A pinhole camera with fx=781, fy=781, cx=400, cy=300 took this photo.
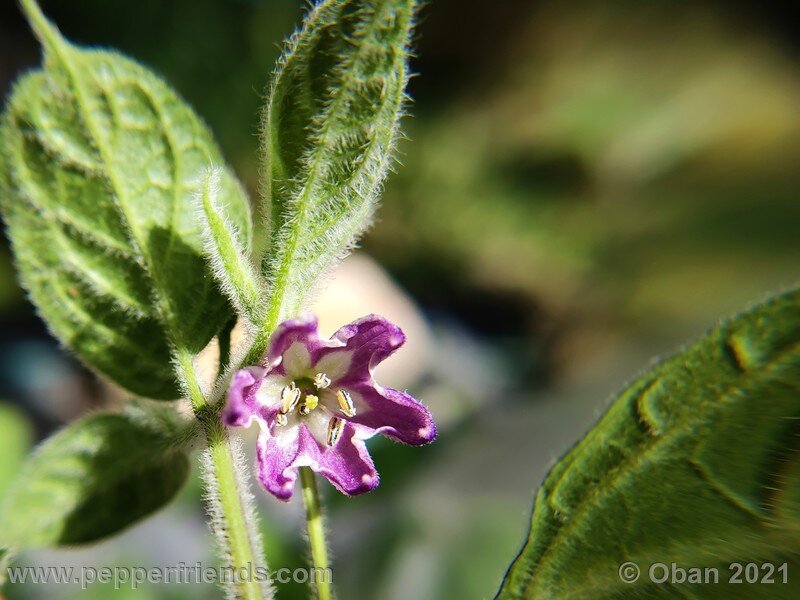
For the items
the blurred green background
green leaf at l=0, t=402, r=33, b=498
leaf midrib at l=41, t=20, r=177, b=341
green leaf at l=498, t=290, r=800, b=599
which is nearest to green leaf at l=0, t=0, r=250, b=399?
leaf midrib at l=41, t=20, r=177, b=341

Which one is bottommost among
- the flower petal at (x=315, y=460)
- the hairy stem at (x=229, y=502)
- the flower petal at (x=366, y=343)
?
the hairy stem at (x=229, y=502)

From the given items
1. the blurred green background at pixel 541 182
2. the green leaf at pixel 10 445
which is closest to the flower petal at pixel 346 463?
the green leaf at pixel 10 445

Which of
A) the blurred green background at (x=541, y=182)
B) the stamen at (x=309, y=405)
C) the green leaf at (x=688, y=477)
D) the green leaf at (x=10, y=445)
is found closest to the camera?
the green leaf at (x=688, y=477)

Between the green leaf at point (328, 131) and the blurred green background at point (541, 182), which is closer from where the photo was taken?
the green leaf at point (328, 131)

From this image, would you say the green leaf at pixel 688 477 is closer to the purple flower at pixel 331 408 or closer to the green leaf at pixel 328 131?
the purple flower at pixel 331 408

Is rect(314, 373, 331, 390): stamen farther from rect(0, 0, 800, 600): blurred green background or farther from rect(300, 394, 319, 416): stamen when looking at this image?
rect(0, 0, 800, 600): blurred green background

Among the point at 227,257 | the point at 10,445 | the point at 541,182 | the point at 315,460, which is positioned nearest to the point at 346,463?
the point at 315,460

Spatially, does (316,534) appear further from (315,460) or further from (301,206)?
(301,206)
